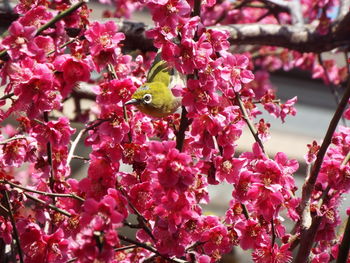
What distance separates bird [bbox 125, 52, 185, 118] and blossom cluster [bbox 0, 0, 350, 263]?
0.03 m

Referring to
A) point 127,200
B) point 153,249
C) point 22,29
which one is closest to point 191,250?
point 153,249

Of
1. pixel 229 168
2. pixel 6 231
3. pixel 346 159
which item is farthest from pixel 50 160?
pixel 346 159

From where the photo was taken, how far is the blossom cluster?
4.33 ft

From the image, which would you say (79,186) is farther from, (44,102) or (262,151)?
(262,151)

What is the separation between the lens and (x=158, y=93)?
1506 mm

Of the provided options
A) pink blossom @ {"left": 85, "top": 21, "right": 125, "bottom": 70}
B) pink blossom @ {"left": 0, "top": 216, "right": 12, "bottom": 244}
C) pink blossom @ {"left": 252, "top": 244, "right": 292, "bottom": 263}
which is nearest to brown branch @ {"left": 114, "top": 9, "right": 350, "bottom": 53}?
pink blossom @ {"left": 85, "top": 21, "right": 125, "bottom": 70}

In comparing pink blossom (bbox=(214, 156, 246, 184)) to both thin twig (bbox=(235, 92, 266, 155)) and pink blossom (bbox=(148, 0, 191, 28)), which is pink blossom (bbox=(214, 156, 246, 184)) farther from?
pink blossom (bbox=(148, 0, 191, 28))

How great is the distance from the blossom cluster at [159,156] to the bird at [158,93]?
31mm

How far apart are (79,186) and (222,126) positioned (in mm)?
344

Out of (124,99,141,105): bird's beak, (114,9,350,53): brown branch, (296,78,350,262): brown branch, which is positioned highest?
(114,9,350,53): brown branch

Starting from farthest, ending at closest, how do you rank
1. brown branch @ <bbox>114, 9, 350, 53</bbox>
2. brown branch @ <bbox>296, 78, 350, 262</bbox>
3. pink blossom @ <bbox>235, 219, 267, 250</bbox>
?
brown branch @ <bbox>114, 9, 350, 53</bbox>
pink blossom @ <bbox>235, 219, 267, 250</bbox>
brown branch @ <bbox>296, 78, 350, 262</bbox>

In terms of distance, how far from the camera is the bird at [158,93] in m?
1.46

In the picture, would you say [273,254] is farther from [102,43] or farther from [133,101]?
[102,43]

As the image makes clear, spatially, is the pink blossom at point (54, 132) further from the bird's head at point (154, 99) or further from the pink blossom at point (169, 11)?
the pink blossom at point (169, 11)
